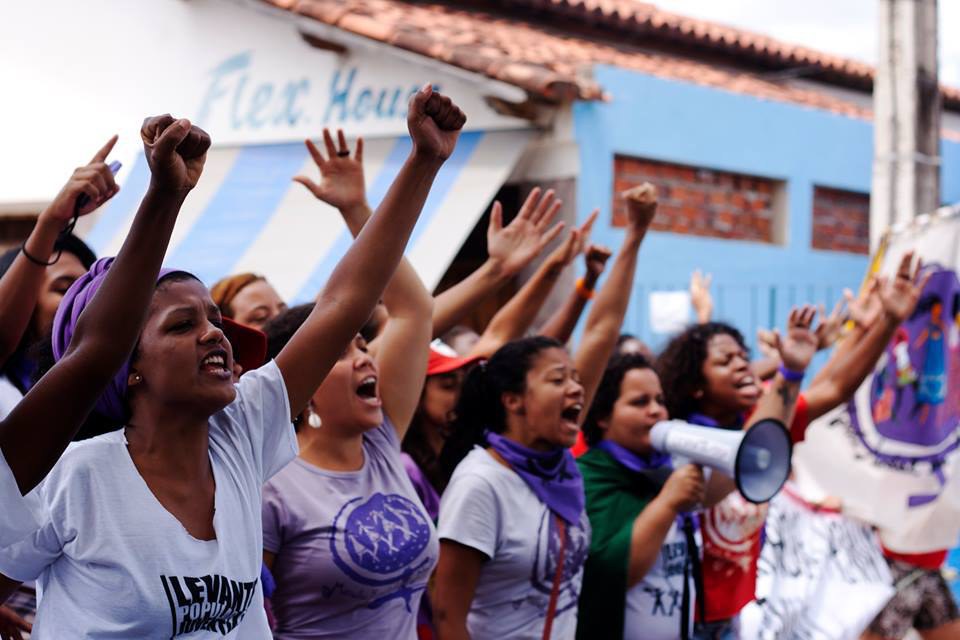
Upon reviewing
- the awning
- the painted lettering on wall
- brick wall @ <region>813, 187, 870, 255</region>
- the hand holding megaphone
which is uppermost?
the painted lettering on wall

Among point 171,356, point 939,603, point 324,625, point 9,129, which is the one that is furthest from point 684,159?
point 171,356

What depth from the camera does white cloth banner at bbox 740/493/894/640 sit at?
4.75 meters

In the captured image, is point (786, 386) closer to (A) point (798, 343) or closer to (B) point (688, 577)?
(A) point (798, 343)

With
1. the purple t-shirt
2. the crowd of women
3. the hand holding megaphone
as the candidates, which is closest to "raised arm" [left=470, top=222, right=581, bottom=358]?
the crowd of women

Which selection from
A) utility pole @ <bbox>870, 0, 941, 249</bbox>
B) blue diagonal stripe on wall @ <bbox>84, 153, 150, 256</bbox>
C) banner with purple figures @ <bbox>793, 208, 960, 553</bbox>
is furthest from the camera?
blue diagonal stripe on wall @ <bbox>84, 153, 150, 256</bbox>

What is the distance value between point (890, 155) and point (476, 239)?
2.69 metres

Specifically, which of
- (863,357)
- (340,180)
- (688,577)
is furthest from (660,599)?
(340,180)

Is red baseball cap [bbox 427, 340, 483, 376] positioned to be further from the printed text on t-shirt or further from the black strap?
the printed text on t-shirt

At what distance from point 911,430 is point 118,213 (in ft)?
15.6

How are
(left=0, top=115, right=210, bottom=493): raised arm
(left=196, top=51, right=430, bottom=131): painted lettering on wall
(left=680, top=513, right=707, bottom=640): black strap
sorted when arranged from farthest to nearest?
(left=196, top=51, right=430, bottom=131): painted lettering on wall < (left=680, top=513, right=707, bottom=640): black strap < (left=0, top=115, right=210, bottom=493): raised arm

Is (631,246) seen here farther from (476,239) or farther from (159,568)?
(476,239)

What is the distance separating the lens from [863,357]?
15.2ft

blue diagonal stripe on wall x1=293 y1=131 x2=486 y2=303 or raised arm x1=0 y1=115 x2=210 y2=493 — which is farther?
blue diagonal stripe on wall x1=293 y1=131 x2=486 y2=303

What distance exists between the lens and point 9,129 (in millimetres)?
7297
